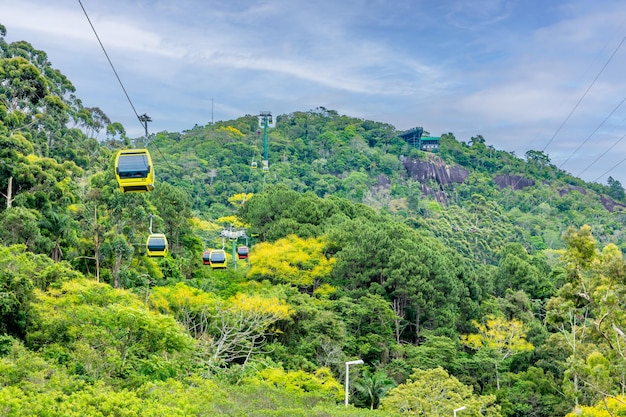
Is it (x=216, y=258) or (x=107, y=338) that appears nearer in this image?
(x=107, y=338)

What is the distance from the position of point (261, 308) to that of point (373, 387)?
5.68 meters

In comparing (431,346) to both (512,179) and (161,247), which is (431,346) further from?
(512,179)

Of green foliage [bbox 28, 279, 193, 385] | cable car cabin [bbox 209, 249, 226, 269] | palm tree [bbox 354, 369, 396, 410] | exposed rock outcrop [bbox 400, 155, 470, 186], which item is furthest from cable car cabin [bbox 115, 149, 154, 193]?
exposed rock outcrop [bbox 400, 155, 470, 186]

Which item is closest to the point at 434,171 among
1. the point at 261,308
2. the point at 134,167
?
the point at 261,308

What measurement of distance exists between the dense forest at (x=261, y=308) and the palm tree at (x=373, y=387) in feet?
0.28

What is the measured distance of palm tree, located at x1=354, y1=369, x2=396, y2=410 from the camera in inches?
933

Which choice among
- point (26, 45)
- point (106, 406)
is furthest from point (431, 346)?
point (26, 45)

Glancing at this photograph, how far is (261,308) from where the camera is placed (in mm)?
21984

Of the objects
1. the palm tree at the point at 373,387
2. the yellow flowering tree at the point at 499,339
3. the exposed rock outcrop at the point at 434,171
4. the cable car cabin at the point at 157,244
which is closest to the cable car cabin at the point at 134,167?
the cable car cabin at the point at 157,244

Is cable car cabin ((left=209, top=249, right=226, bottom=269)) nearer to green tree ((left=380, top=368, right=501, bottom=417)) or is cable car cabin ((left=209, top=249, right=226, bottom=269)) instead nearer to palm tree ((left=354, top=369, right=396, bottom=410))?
palm tree ((left=354, top=369, right=396, bottom=410))

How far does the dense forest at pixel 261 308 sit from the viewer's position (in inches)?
541

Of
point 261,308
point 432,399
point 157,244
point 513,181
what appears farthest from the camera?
point 513,181

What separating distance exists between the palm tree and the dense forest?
9 centimetres

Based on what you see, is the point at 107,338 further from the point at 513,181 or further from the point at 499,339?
the point at 513,181
